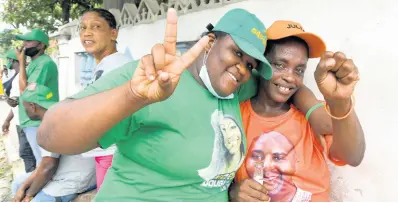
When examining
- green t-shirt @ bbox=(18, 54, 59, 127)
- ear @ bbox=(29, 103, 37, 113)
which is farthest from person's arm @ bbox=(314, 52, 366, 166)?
green t-shirt @ bbox=(18, 54, 59, 127)

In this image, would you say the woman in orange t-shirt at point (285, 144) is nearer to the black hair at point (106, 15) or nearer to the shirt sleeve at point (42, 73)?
the black hair at point (106, 15)

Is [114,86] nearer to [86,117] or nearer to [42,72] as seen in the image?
[86,117]

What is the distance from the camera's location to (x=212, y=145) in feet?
4.27

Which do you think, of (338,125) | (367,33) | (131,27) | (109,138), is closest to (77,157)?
(109,138)

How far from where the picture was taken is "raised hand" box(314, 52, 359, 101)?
1206 millimetres

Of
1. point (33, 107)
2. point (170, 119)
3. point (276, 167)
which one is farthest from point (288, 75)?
point (33, 107)

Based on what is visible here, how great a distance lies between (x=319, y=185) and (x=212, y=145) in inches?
26.3

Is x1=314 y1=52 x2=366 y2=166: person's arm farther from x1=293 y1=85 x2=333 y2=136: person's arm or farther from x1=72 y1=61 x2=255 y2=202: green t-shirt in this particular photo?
x1=72 y1=61 x2=255 y2=202: green t-shirt

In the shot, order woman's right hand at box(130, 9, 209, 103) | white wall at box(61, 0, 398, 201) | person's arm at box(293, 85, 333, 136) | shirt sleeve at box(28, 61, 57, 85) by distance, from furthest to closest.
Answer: shirt sleeve at box(28, 61, 57, 85) < white wall at box(61, 0, 398, 201) < person's arm at box(293, 85, 333, 136) < woman's right hand at box(130, 9, 209, 103)

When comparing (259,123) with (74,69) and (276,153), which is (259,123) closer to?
(276,153)

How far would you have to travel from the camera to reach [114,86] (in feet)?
3.74

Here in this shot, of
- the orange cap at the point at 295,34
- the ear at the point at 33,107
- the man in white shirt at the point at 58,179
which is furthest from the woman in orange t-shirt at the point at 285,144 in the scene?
the ear at the point at 33,107

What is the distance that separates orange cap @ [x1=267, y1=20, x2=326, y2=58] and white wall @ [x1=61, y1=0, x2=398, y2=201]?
1.13 ft

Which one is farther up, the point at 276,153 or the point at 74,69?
the point at 276,153
